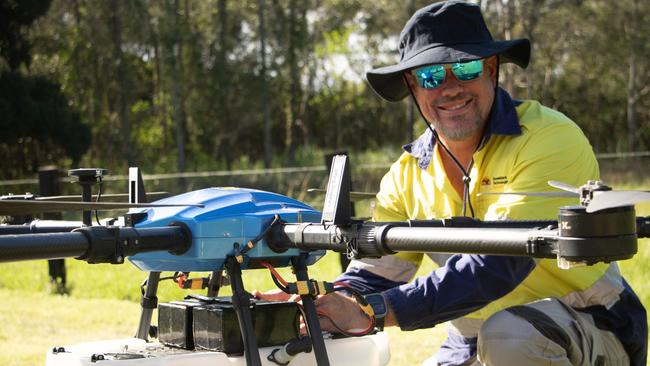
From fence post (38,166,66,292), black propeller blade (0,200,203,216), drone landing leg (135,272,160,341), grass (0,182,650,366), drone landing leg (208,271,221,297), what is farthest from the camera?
fence post (38,166,66,292)

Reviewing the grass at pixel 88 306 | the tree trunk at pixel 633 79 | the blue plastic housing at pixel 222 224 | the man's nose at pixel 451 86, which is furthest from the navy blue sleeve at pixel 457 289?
the tree trunk at pixel 633 79

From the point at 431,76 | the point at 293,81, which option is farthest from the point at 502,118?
the point at 293,81

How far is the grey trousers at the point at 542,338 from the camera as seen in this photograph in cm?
292

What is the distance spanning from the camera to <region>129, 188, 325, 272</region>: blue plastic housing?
8.49ft

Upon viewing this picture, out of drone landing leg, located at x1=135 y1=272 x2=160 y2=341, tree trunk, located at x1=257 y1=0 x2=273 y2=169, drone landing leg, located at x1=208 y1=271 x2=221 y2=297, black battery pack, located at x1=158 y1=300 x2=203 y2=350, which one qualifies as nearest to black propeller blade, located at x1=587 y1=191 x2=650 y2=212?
black battery pack, located at x1=158 y1=300 x2=203 y2=350

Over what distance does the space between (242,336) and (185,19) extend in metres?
36.2

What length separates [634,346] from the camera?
128 inches

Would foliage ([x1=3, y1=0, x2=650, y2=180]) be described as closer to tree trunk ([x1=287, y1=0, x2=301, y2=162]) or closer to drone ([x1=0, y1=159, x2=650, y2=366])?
tree trunk ([x1=287, y1=0, x2=301, y2=162])

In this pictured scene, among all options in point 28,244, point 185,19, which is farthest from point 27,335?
point 185,19

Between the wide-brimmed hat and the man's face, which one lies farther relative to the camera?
the man's face

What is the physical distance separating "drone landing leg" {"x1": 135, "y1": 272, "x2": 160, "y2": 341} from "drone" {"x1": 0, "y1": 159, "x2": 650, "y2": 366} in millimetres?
159

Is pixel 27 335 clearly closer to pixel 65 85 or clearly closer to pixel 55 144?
pixel 55 144

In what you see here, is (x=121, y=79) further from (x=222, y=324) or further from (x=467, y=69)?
(x=222, y=324)

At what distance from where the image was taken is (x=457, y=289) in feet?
9.31
